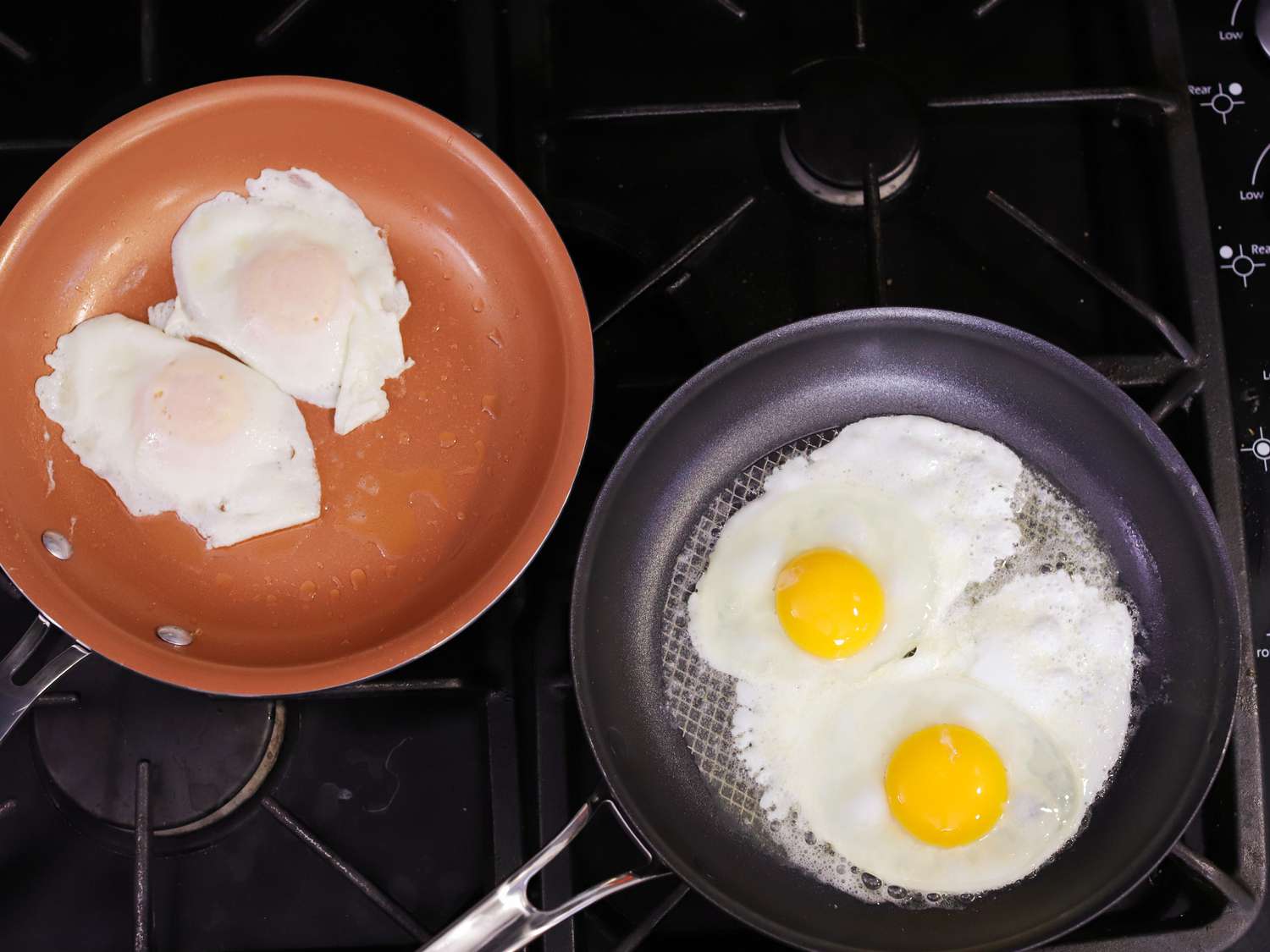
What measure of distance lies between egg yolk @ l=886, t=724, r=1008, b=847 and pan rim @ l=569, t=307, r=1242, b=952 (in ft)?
0.47

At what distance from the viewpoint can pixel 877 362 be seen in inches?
60.7

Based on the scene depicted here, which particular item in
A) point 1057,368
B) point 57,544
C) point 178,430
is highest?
point 1057,368

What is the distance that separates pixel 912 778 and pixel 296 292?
106 cm

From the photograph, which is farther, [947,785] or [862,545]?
[862,545]

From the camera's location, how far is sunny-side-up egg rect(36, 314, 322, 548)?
1.45 metres

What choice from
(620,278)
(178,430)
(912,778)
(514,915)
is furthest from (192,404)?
(912,778)

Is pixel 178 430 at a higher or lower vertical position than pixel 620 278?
lower

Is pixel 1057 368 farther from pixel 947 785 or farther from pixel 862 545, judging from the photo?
pixel 947 785

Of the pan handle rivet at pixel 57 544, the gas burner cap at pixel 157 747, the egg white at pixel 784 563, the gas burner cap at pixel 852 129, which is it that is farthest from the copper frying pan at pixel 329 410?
the gas burner cap at pixel 852 129

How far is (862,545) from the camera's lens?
147cm

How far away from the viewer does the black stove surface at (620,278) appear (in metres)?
1.44

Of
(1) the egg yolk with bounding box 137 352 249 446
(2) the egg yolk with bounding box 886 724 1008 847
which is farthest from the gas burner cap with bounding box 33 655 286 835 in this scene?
(2) the egg yolk with bounding box 886 724 1008 847

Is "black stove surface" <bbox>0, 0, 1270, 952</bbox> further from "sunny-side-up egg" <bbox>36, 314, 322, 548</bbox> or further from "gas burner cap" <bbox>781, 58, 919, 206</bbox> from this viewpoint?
"sunny-side-up egg" <bbox>36, 314, 322, 548</bbox>

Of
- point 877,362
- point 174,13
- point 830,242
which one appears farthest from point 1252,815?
point 174,13
